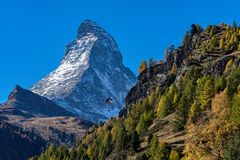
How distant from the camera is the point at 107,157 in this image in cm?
19888

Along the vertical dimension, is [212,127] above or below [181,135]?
below

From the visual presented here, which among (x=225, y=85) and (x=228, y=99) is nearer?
(x=228, y=99)

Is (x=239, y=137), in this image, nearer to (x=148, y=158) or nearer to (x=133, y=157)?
(x=148, y=158)

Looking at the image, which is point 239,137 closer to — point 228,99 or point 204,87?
point 228,99

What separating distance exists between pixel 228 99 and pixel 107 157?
2456 inches

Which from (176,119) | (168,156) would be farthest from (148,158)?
(176,119)

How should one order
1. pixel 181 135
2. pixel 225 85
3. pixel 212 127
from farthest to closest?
pixel 225 85, pixel 181 135, pixel 212 127

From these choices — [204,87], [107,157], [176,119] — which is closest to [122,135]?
[107,157]

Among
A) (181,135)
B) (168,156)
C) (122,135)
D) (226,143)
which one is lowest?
(226,143)

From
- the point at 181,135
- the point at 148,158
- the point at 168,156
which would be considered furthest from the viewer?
the point at 181,135

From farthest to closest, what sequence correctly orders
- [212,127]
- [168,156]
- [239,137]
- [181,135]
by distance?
[181,135] < [168,156] < [212,127] < [239,137]

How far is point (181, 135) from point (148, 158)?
56.8 ft

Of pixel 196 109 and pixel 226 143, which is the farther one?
pixel 196 109

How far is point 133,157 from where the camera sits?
177125 mm
